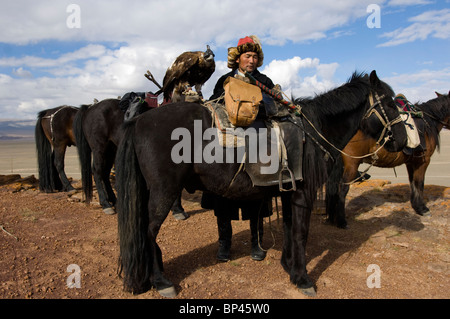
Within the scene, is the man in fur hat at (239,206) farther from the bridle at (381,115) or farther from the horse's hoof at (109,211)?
the horse's hoof at (109,211)

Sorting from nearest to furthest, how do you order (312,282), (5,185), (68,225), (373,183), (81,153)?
(312,282) → (68,225) → (81,153) → (5,185) → (373,183)

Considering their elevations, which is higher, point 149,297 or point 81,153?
point 81,153

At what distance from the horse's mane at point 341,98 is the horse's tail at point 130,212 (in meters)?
1.87

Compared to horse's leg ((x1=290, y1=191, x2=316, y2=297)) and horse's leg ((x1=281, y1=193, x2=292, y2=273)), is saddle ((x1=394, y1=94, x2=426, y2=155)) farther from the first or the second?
horse's leg ((x1=290, y1=191, x2=316, y2=297))

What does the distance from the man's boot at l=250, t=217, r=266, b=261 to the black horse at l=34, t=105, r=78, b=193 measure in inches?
201

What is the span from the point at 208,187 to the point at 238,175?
1.06 ft

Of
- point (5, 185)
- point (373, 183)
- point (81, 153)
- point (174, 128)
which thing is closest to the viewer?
point (174, 128)

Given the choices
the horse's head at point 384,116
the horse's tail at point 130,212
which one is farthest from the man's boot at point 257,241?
the horse's head at point 384,116

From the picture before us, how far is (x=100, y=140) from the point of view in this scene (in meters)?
5.68

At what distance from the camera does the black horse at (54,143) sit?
708cm

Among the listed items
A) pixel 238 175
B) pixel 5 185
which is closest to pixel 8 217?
pixel 5 185

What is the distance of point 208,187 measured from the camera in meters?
2.96

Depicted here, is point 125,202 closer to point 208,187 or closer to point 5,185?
point 208,187
